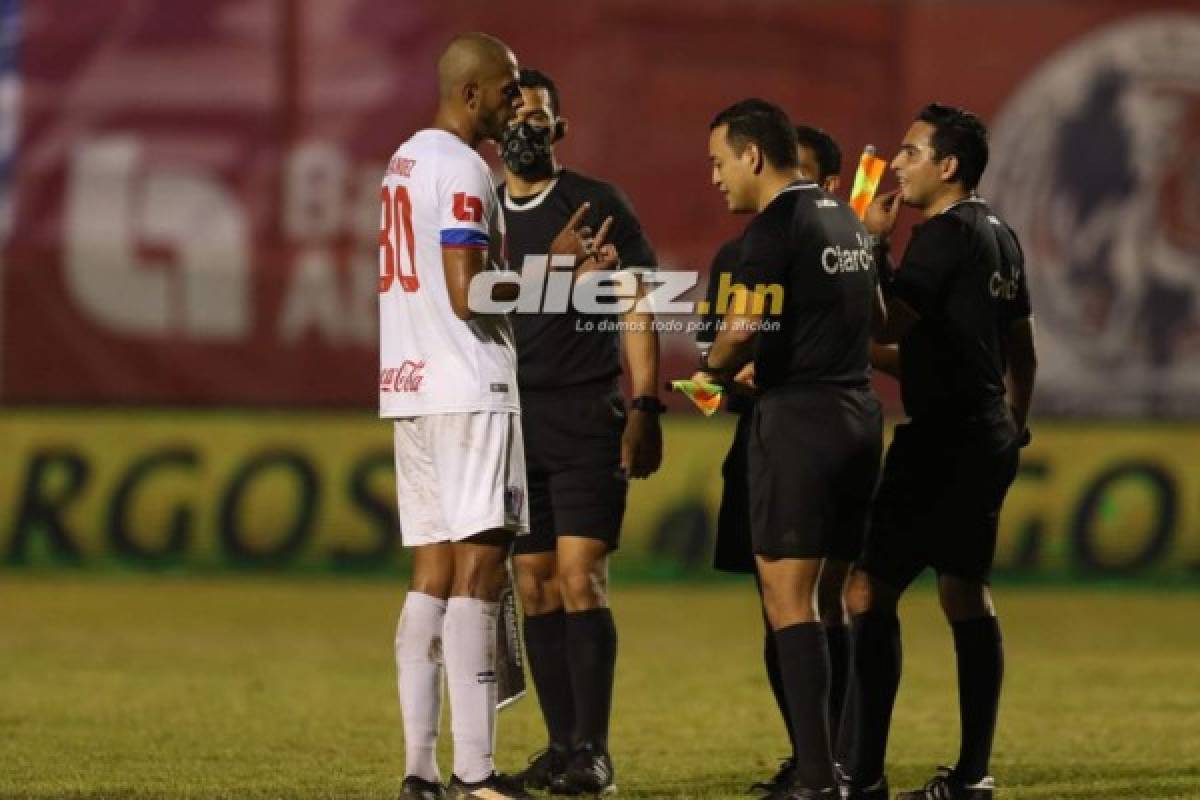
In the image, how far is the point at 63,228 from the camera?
49.5ft

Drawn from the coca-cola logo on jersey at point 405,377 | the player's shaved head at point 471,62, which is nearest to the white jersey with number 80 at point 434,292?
the coca-cola logo on jersey at point 405,377

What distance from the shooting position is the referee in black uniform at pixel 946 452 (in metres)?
7.14

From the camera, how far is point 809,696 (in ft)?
21.8

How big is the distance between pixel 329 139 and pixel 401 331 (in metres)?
8.63

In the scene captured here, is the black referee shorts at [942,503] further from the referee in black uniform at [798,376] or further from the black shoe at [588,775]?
the black shoe at [588,775]

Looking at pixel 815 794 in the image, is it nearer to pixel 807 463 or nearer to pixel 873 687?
pixel 873 687

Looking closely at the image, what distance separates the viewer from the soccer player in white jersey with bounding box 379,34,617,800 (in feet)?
22.4

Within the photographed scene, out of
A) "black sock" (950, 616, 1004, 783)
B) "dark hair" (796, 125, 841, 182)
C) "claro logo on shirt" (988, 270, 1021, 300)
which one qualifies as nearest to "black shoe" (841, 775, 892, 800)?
"black sock" (950, 616, 1004, 783)

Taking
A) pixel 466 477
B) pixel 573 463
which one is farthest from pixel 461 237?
pixel 573 463

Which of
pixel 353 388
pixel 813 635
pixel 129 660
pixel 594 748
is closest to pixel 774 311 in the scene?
pixel 813 635

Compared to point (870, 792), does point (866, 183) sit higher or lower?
higher

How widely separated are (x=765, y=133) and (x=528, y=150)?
1.28 metres

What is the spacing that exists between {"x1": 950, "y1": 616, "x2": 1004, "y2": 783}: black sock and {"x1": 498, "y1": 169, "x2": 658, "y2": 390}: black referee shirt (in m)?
1.59

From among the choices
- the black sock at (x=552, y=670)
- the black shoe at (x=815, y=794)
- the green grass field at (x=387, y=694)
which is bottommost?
the green grass field at (x=387, y=694)
